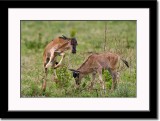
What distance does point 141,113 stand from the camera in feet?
38.4

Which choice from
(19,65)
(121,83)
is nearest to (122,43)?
(121,83)

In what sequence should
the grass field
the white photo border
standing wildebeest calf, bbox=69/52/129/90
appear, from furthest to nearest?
standing wildebeest calf, bbox=69/52/129/90
the grass field
the white photo border

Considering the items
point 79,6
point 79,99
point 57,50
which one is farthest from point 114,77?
point 79,6

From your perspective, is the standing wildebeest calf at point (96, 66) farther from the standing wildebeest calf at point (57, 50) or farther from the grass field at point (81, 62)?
the standing wildebeest calf at point (57, 50)

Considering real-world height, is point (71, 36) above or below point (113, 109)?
above

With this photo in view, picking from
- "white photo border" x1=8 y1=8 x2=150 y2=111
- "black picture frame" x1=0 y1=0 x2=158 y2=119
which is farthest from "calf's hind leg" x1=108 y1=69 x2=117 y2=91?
"black picture frame" x1=0 y1=0 x2=158 y2=119

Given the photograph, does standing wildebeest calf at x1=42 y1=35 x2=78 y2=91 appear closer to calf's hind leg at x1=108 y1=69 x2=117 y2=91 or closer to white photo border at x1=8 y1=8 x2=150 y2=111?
white photo border at x1=8 y1=8 x2=150 y2=111

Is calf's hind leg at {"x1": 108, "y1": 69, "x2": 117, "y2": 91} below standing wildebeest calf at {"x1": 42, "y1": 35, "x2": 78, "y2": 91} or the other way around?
below

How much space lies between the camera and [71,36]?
1229cm

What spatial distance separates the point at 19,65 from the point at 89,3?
1.04m

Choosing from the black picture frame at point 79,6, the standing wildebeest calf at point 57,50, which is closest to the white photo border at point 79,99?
the black picture frame at point 79,6

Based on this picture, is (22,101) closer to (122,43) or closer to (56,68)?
(56,68)

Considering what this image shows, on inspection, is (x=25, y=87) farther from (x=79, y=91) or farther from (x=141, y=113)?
(x=141, y=113)

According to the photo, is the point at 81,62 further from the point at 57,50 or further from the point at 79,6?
the point at 79,6
